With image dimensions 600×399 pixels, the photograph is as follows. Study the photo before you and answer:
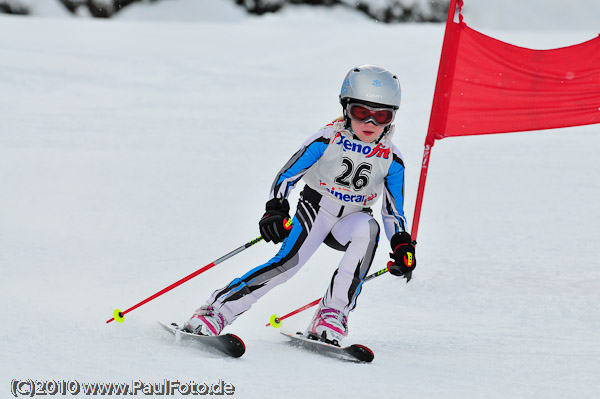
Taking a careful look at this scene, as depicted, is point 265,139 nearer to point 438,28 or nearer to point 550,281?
point 550,281

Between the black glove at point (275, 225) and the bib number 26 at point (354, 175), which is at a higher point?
the bib number 26 at point (354, 175)

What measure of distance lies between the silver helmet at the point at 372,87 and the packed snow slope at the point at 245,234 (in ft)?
4.37

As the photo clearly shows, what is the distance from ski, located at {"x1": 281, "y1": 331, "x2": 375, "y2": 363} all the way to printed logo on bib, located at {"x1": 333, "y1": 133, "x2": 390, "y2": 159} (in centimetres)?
101

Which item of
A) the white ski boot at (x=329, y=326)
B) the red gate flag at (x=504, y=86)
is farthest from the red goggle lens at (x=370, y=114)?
the red gate flag at (x=504, y=86)

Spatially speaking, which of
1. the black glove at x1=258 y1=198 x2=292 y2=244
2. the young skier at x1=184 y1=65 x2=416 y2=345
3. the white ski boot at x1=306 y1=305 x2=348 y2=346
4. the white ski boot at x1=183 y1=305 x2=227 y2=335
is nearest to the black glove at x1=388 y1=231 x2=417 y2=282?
the young skier at x1=184 y1=65 x2=416 y2=345

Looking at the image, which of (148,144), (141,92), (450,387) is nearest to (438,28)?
(141,92)

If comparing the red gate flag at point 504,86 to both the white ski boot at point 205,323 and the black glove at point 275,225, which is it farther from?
the white ski boot at point 205,323

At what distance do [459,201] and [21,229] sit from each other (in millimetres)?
4644

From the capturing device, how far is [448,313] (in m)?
5.05

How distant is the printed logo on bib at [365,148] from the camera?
3.78m

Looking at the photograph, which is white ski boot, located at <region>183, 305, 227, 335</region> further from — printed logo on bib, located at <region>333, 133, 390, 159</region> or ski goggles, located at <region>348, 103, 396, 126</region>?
ski goggles, located at <region>348, 103, 396, 126</region>

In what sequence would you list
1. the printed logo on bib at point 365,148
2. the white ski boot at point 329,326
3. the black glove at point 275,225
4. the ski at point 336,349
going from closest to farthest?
1. the ski at point 336,349
2. the black glove at point 275,225
3. the white ski boot at point 329,326
4. the printed logo on bib at point 365,148

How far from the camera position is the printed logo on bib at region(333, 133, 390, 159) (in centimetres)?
378

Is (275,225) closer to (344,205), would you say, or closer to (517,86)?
(344,205)
